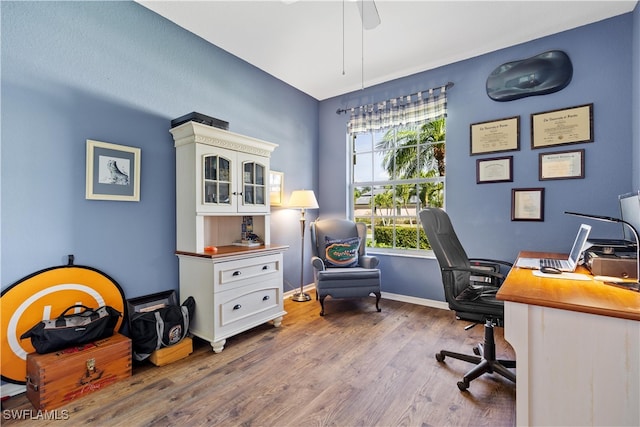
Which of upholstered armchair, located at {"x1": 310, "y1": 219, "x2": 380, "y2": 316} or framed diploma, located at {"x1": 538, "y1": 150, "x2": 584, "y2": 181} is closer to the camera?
framed diploma, located at {"x1": 538, "y1": 150, "x2": 584, "y2": 181}

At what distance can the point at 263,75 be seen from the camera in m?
3.35

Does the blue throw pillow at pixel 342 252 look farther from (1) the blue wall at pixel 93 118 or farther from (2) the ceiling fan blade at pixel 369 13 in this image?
(2) the ceiling fan blade at pixel 369 13

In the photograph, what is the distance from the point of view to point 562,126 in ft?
8.62

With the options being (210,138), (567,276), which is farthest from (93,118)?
(567,276)

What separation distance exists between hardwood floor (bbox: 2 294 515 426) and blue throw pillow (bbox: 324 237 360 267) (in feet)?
2.86

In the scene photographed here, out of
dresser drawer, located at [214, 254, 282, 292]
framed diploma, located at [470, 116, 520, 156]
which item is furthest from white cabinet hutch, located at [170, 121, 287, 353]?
framed diploma, located at [470, 116, 520, 156]

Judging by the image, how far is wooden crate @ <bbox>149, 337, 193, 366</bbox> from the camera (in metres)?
2.05

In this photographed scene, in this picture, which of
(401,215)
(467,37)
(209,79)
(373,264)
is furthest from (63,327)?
(467,37)

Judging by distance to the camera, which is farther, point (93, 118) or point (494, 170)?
point (494, 170)

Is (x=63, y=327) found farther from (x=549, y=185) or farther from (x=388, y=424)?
(x=549, y=185)

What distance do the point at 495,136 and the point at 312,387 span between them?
2871mm

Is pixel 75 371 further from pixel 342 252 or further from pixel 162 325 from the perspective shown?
pixel 342 252

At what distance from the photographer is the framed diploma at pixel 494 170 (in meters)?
2.88

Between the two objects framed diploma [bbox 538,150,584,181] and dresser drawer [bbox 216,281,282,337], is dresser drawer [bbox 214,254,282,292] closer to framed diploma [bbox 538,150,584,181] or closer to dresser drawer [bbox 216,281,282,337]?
dresser drawer [bbox 216,281,282,337]
